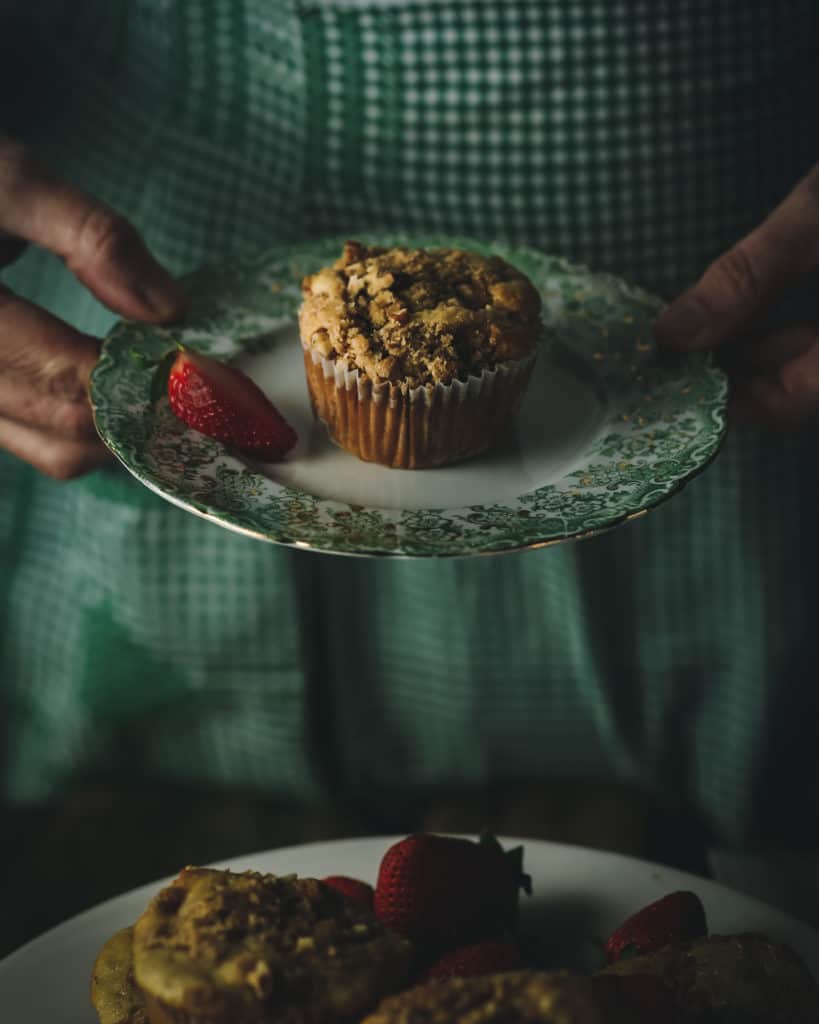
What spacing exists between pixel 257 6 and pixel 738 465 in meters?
1.09

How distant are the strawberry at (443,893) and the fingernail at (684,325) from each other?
697 mm

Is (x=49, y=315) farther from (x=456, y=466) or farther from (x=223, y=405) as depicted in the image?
(x=456, y=466)

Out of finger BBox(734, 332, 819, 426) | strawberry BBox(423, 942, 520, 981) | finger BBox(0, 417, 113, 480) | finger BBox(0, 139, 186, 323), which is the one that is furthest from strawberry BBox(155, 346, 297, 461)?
finger BBox(734, 332, 819, 426)

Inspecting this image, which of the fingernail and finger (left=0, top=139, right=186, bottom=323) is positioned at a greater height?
finger (left=0, top=139, right=186, bottom=323)

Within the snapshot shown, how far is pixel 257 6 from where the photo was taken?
1.76m

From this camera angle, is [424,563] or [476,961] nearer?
[476,961]

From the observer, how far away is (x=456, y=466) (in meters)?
1.42

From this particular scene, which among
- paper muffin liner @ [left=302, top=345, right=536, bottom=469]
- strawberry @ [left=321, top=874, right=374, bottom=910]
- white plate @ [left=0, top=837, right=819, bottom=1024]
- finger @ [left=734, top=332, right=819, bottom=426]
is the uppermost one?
→ paper muffin liner @ [left=302, top=345, right=536, bottom=469]

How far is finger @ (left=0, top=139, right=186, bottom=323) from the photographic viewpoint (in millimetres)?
1444

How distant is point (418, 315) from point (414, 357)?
0.06m

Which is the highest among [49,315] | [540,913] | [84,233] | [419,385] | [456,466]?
[84,233]

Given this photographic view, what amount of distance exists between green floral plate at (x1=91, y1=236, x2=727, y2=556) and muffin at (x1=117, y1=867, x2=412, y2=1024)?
1.10 ft

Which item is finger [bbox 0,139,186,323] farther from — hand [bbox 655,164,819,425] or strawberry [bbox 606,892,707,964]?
strawberry [bbox 606,892,707,964]

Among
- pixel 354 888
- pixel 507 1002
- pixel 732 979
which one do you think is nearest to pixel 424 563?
pixel 354 888
